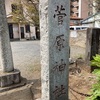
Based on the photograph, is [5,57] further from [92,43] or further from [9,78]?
[92,43]

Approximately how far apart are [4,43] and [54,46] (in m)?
2.81

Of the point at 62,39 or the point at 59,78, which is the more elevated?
the point at 62,39

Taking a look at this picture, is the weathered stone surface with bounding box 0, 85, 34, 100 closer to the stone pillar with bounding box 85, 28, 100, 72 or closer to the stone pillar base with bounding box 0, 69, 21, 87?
the stone pillar base with bounding box 0, 69, 21, 87

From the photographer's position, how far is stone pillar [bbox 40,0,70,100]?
2784 mm

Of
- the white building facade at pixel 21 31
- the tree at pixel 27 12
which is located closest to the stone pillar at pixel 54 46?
the tree at pixel 27 12

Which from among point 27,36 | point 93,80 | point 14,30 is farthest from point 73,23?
point 93,80

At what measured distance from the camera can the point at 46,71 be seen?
118 inches

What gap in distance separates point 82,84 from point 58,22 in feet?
9.76

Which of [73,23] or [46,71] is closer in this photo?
[46,71]

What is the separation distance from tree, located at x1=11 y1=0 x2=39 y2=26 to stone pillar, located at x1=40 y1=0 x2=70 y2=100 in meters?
4.86

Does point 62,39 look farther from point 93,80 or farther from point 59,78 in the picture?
point 93,80

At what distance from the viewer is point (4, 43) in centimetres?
521

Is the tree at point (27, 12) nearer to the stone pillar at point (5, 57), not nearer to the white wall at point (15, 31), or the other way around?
the stone pillar at point (5, 57)

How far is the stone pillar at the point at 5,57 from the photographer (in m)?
5.05
